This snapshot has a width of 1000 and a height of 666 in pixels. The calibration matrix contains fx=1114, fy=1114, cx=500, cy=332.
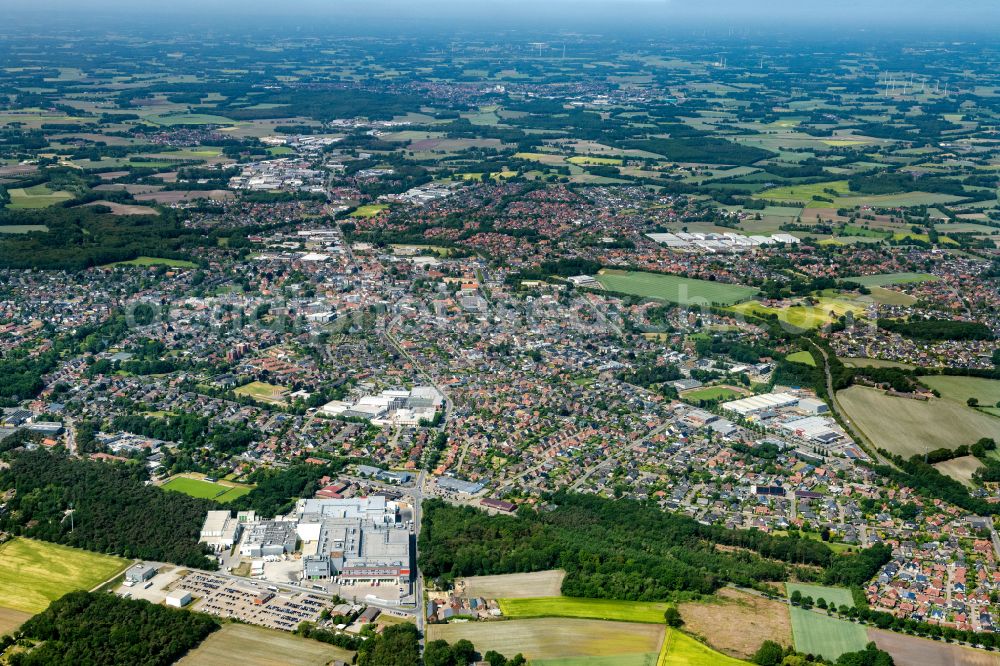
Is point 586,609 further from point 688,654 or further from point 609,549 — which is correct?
point 688,654

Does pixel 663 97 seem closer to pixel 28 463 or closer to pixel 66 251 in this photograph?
pixel 66 251

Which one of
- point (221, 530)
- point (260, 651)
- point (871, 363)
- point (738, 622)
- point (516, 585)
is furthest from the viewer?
point (871, 363)

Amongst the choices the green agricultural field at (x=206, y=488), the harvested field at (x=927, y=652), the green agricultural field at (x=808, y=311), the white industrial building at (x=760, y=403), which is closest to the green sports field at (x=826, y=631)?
the harvested field at (x=927, y=652)

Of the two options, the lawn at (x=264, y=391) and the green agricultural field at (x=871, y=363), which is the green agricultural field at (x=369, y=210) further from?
the green agricultural field at (x=871, y=363)

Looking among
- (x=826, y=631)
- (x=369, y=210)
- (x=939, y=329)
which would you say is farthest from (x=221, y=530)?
(x=369, y=210)

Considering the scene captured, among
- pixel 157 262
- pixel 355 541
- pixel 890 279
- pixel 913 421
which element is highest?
pixel 355 541

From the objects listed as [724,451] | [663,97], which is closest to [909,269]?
[724,451]
